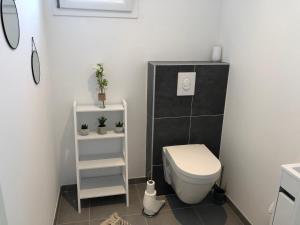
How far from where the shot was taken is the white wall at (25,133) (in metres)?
0.95

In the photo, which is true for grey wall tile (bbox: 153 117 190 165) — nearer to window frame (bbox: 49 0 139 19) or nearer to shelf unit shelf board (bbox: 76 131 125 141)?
shelf unit shelf board (bbox: 76 131 125 141)

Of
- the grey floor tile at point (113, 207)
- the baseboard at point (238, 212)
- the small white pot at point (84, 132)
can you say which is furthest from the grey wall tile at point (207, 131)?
the small white pot at point (84, 132)

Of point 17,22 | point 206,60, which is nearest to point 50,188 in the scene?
point 17,22

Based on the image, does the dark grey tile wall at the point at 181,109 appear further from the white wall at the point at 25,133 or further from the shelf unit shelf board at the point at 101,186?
the white wall at the point at 25,133

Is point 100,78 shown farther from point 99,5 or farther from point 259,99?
point 259,99

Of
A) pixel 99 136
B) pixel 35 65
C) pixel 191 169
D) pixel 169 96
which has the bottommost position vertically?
pixel 191 169

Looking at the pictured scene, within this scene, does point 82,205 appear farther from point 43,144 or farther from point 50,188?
point 43,144

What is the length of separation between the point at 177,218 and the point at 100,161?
80cm

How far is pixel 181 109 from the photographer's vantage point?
7.09ft

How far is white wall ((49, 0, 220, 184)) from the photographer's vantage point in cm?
202

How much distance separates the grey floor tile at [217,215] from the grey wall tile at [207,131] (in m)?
0.52

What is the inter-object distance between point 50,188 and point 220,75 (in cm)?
162

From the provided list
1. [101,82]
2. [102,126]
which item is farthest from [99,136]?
[101,82]

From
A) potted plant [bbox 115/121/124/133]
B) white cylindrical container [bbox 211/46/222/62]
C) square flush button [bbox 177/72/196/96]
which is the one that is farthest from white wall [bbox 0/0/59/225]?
white cylindrical container [bbox 211/46/222/62]
